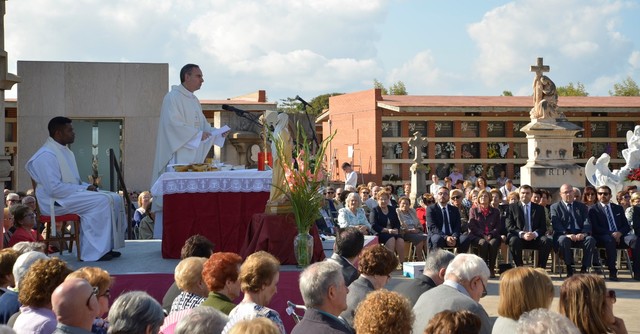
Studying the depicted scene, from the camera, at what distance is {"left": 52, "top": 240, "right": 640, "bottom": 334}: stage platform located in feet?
26.3

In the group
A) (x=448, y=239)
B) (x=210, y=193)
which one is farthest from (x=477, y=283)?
(x=448, y=239)

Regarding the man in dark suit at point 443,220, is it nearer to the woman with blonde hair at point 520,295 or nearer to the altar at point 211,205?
the altar at point 211,205

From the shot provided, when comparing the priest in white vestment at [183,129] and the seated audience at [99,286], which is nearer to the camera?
the seated audience at [99,286]

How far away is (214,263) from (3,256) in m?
1.42

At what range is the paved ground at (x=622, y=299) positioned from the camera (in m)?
9.02

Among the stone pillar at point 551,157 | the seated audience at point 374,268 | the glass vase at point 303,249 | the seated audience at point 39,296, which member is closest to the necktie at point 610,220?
the glass vase at point 303,249

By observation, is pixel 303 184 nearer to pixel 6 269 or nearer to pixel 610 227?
pixel 6 269

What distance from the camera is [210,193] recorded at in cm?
978

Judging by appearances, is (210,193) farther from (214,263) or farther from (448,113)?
(448,113)

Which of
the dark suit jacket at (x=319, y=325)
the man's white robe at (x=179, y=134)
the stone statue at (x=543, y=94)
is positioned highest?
the stone statue at (x=543, y=94)

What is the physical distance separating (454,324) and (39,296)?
7.52ft

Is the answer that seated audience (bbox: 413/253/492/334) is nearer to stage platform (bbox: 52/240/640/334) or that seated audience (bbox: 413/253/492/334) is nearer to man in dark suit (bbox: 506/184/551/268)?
stage platform (bbox: 52/240/640/334)

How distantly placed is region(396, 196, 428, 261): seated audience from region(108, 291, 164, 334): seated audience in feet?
30.4

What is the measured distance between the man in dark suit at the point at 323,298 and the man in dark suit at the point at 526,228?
807 centimetres
